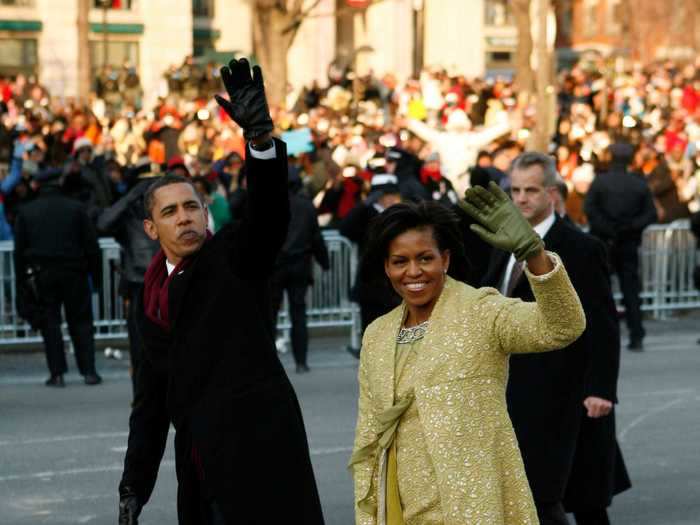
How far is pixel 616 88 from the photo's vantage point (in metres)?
31.9

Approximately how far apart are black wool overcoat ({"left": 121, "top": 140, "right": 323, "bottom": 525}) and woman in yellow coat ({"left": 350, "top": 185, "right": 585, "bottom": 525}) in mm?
250

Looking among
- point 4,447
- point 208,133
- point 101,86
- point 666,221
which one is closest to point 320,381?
point 4,447

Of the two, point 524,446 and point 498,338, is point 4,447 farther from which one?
point 498,338

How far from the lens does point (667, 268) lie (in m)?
15.7

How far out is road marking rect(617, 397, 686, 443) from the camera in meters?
9.98

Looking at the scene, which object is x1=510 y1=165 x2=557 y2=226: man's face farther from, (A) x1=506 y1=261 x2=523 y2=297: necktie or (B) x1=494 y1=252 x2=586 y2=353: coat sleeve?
(B) x1=494 y1=252 x2=586 y2=353: coat sleeve

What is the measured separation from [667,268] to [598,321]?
391 inches

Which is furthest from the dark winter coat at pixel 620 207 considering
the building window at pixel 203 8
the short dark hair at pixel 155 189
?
the building window at pixel 203 8

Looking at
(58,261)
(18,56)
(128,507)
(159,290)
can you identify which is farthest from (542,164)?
(18,56)

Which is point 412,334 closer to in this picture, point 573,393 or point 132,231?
point 573,393

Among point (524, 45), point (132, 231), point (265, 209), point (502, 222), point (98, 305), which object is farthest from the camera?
point (524, 45)

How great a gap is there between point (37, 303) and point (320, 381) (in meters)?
2.33

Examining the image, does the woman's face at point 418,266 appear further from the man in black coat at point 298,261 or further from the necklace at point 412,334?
the man in black coat at point 298,261

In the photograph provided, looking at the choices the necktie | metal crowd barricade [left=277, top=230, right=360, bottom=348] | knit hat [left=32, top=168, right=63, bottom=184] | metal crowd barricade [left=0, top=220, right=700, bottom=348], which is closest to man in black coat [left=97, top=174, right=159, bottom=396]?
knit hat [left=32, top=168, right=63, bottom=184]
